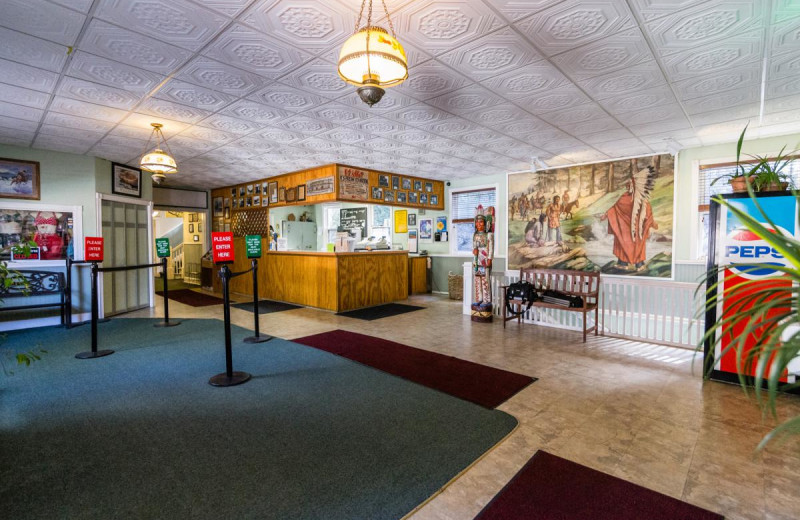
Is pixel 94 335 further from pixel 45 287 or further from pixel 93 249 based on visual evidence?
pixel 45 287

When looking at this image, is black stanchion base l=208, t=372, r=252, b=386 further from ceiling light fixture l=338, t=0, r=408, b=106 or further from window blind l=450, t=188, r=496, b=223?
window blind l=450, t=188, r=496, b=223

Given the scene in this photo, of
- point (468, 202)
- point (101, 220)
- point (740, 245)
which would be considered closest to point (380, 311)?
point (468, 202)

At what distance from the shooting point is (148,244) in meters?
7.69

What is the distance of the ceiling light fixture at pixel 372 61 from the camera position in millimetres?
2262

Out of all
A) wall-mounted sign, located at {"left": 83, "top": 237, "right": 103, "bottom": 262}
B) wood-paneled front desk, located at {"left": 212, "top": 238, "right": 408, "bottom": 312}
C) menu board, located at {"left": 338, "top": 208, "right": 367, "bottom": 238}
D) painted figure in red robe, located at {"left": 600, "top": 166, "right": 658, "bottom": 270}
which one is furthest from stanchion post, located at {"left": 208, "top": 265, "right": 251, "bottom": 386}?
menu board, located at {"left": 338, "top": 208, "right": 367, "bottom": 238}

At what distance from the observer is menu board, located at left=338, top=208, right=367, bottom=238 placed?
10.2 metres

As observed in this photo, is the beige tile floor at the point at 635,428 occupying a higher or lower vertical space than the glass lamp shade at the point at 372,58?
lower

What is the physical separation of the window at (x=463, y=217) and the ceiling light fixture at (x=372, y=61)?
266 inches

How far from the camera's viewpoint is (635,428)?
2.80m

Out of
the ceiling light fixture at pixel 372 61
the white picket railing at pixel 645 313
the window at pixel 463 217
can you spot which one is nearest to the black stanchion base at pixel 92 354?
the ceiling light fixture at pixel 372 61

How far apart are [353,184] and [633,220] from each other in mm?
5005

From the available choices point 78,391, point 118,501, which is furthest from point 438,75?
point 78,391

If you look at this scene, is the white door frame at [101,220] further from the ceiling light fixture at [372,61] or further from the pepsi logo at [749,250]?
the pepsi logo at [749,250]

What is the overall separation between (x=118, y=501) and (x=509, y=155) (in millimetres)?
6490
